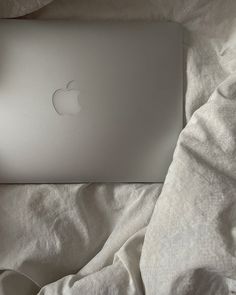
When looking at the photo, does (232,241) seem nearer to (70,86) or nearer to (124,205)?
(124,205)

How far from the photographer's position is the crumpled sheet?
0.70 metres

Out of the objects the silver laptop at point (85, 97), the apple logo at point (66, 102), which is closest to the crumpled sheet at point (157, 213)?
the silver laptop at point (85, 97)

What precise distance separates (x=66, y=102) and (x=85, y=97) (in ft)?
0.13

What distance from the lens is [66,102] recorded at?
2.65ft

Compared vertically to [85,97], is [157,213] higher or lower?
lower

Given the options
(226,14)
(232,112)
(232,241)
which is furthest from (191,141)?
(226,14)

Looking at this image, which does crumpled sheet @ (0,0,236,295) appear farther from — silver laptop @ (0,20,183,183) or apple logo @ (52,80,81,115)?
apple logo @ (52,80,81,115)

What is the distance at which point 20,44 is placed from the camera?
815 mm

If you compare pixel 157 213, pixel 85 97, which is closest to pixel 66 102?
pixel 85 97

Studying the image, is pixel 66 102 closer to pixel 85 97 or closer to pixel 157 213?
pixel 85 97

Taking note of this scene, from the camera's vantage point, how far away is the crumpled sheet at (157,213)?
700 mm

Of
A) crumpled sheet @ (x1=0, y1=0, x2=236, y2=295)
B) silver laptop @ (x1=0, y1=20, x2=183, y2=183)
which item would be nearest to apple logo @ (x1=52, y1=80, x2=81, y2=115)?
silver laptop @ (x1=0, y1=20, x2=183, y2=183)

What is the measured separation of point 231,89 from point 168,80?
0.41ft

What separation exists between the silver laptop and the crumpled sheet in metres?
0.05
